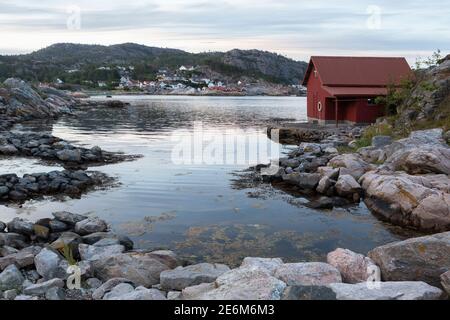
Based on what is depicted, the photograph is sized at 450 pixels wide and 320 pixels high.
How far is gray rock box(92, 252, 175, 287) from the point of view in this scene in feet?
31.5

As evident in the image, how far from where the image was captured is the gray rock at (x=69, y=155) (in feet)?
83.0

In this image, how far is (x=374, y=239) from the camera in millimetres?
13258

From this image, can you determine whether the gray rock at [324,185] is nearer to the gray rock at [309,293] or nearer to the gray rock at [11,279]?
the gray rock at [309,293]

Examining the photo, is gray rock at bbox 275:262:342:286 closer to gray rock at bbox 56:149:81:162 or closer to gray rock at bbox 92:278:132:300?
gray rock at bbox 92:278:132:300

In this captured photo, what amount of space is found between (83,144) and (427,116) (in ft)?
74.4

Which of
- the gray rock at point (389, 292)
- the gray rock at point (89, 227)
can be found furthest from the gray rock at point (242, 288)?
the gray rock at point (89, 227)

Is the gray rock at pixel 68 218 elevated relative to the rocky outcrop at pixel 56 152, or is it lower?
lower

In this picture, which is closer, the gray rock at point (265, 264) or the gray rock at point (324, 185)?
the gray rock at point (265, 264)

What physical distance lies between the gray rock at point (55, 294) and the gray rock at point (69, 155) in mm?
17736

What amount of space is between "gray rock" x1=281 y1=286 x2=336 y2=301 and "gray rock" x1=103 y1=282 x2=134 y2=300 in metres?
2.81

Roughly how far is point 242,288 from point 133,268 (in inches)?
122

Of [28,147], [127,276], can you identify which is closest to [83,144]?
[28,147]

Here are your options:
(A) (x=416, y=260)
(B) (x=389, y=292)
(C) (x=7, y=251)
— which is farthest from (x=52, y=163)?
(B) (x=389, y=292)
